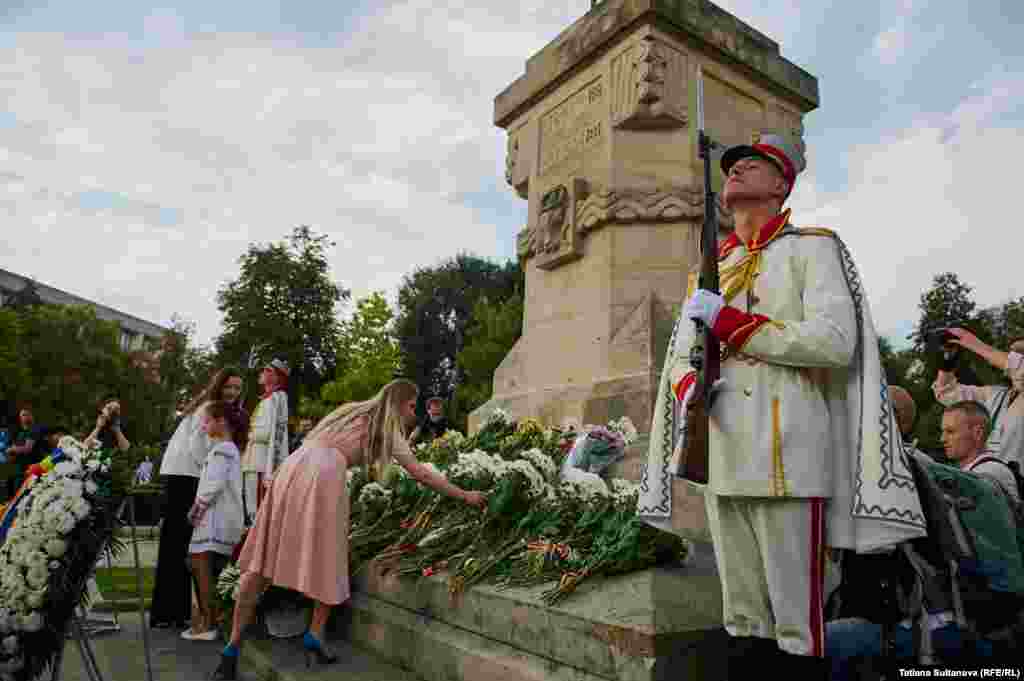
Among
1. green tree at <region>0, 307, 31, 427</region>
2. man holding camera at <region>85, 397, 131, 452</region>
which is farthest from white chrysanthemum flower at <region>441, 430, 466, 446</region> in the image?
green tree at <region>0, 307, 31, 427</region>

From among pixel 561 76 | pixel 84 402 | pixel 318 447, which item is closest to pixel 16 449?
pixel 318 447

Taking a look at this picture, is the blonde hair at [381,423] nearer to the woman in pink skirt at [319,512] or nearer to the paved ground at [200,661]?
the woman in pink skirt at [319,512]

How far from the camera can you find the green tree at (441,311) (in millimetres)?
41156

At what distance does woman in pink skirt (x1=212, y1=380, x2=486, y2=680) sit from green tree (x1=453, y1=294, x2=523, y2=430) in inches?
1076

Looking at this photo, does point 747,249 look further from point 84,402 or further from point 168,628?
point 84,402

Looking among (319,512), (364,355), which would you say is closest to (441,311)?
(364,355)

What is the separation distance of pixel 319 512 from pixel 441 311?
3807 centimetres

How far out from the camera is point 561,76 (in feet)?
28.5

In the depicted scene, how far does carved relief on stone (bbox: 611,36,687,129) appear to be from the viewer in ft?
24.5

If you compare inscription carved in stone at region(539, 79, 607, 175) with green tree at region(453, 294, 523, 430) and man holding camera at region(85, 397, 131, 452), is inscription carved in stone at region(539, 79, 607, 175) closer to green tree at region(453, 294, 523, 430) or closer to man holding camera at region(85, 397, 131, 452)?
man holding camera at region(85, 397, 131, 452)

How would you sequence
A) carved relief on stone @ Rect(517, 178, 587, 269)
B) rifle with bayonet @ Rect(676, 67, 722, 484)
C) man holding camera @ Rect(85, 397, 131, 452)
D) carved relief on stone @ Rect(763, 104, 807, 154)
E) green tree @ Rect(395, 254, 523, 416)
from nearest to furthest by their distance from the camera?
rifle with bayonet @ Rect(676, 67, 722, 484), man holding camera @ Rect(85, 397, 131, 452), carved relief on stone @ Rect(517, 178, 587, 269), carved relief on stone @ Rect(763, 104, 807, 154), green tree @ Rect(395, 254, 523, 416)

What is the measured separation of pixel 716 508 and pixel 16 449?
8603 mm

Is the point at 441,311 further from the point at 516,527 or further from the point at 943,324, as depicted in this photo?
the point at 516,527

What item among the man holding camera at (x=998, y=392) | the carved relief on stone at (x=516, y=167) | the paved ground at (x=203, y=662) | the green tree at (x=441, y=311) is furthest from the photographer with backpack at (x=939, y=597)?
the green tree at (x=441, y=311)
